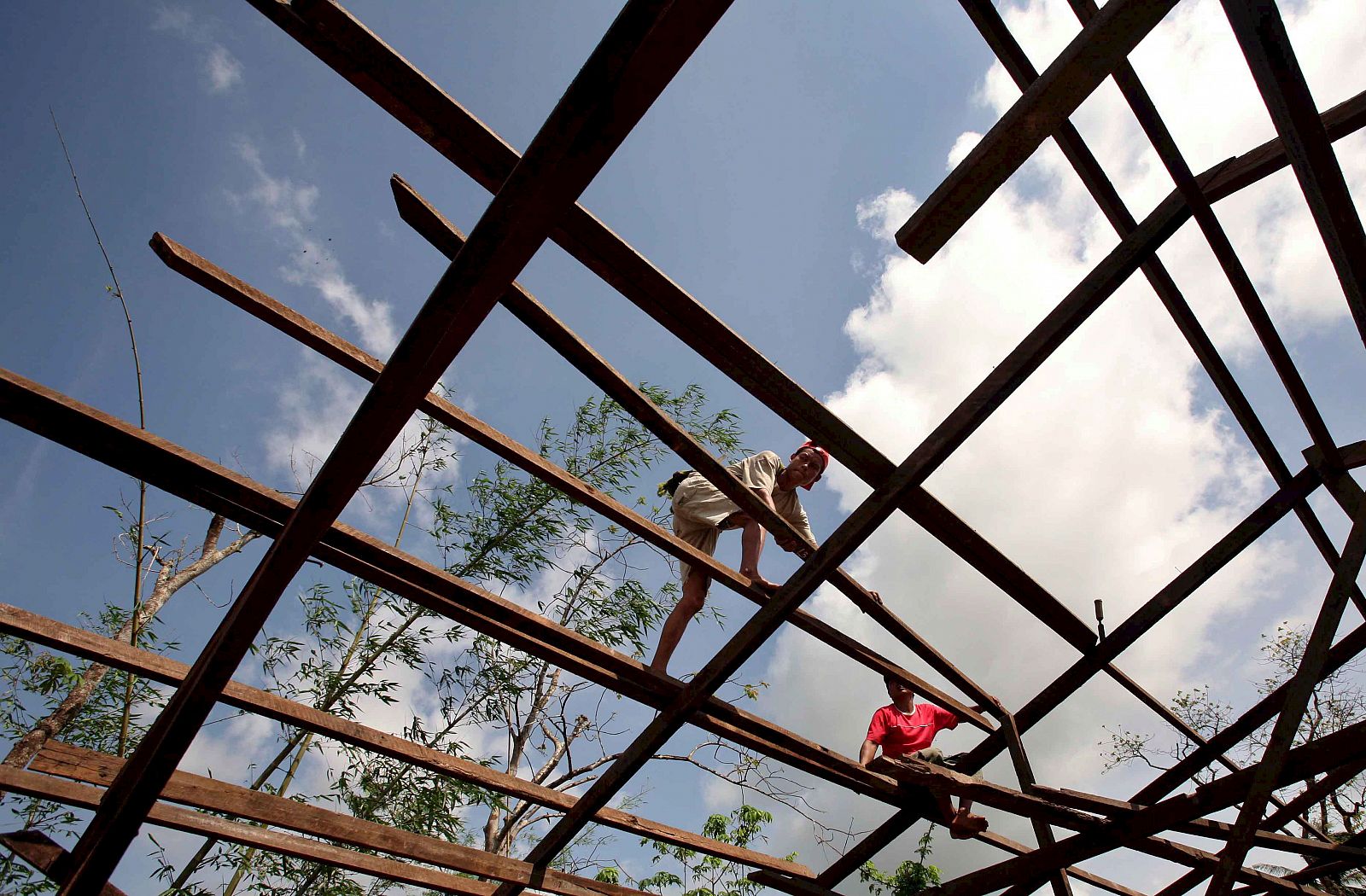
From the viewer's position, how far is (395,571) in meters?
3.10

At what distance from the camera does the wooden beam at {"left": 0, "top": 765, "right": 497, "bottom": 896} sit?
3072 mm

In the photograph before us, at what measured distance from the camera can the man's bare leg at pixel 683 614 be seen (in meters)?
4.55

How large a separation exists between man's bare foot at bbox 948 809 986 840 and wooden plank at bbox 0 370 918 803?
450 mm

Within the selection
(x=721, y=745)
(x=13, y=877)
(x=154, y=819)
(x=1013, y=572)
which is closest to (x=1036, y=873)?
(x=1013, y=572)

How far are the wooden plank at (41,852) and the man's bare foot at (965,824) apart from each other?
396cm

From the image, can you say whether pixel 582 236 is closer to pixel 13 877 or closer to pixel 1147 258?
pixel 1147 258

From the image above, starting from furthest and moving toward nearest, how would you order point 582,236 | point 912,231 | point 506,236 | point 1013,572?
1. point 1013,572
2. point 582,236
3. point 912,231
4. point 506,236

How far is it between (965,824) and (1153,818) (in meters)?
0.98

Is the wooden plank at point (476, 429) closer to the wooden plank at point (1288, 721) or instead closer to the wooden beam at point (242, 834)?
the wooden plank at point (1288, 721)

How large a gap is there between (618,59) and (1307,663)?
3372 mm

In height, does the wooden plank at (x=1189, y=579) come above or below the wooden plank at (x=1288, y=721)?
above

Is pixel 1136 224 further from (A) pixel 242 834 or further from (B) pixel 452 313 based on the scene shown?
(A) pixel 242 834

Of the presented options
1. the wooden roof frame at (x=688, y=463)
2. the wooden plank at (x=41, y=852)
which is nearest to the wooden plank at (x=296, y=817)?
the wooden roof frame at (x=688, y=463)

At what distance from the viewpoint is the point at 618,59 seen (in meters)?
1.47
